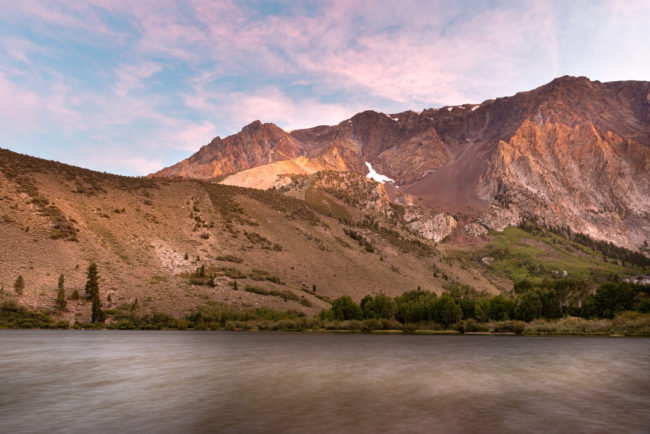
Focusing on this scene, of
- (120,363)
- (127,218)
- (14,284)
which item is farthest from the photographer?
(127,218)

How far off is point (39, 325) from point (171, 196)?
89.4m

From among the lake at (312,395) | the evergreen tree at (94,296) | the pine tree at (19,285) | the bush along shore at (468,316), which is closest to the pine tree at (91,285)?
the evergreen tree at (94,296)

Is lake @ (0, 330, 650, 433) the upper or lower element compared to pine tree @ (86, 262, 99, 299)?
lower

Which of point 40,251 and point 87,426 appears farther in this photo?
point 40,251

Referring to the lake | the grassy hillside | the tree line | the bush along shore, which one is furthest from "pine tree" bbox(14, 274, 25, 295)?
the tree line

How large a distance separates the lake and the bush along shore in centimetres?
6781

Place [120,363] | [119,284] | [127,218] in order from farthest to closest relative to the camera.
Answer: [127,218], [119,284], [120,363]

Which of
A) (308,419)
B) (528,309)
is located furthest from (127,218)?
(308,419)

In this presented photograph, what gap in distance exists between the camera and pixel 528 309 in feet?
420

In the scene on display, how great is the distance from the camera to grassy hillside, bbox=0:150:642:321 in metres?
104

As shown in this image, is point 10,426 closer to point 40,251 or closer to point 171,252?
point 40,251

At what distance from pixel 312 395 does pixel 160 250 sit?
381ft

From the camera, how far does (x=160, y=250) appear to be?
133250 millimetres

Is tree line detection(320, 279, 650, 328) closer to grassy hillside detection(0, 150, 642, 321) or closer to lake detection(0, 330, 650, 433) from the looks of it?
grassy hillside detection(0, 150, 642, 321)
